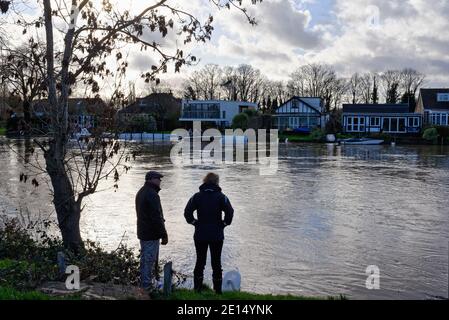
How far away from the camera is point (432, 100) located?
7119 centimetres

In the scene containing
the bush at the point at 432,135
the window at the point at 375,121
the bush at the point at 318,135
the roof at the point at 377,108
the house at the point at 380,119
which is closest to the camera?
the bush at the point at 432,135

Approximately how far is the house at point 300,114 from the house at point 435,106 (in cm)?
1387

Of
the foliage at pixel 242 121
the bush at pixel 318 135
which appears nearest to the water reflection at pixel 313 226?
the bush at pixel 318 135

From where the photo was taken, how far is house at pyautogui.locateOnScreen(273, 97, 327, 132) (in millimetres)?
75750

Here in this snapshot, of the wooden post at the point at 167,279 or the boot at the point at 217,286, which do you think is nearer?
the wooden post at the point at 167,279

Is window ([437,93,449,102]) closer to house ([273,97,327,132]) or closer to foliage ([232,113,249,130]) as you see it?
house ([273,97,327,132])

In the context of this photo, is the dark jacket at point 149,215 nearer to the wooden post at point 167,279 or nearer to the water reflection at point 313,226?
the wooden post at point 167,279

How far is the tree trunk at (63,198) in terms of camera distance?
8.72m

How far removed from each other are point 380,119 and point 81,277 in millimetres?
67459

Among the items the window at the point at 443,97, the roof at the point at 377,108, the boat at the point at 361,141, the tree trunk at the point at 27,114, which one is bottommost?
the boat at the point at 361,141

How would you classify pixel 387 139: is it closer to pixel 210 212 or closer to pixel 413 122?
pixel 413 122

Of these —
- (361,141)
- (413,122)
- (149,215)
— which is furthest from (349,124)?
(149,215)

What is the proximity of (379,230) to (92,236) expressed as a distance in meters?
7.02

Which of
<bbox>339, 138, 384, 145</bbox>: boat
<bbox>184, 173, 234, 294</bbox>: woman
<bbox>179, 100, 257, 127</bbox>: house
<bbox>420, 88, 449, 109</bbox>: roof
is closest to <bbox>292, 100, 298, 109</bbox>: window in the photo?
<bbox>179, 100, 257, 127</bbox>: house
